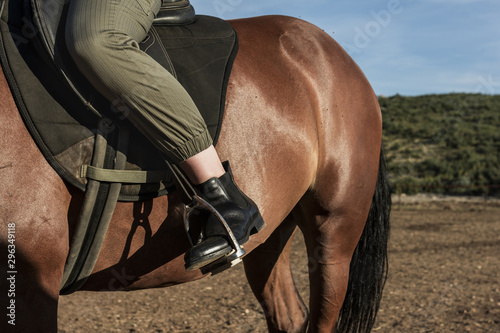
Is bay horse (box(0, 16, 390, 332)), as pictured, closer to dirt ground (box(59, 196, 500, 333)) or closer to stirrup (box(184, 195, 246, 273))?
stirrup (box(184, 195, 246, 273))

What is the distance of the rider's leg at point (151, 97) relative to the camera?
152cm

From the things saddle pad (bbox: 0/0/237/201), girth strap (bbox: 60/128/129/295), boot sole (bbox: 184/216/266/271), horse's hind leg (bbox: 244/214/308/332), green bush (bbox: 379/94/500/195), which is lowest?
green bush (bbox: 379/94/500/195)

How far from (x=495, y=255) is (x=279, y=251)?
19.9ft

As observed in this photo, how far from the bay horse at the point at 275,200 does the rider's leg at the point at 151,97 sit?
0.15 meters

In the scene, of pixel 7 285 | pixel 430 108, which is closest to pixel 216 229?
pixel 7 285

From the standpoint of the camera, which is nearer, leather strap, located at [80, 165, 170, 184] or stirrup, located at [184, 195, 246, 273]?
leather strap, located at [80, 165, 170, 184]

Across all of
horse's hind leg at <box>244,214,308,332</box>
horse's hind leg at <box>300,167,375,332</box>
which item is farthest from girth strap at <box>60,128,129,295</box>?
horse's hind leg at <box>244,214,308,332</box>

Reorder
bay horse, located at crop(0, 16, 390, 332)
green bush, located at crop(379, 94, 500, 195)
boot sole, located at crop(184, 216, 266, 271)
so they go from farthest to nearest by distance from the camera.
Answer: green bush, located at crop(379, 94, 500, 195), boot sole, located at crop(184, 216, 266, 271), bay horse, located at crop(0, 16, 390, 332)

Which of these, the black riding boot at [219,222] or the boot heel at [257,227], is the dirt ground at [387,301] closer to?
the boot heel at [257,227]

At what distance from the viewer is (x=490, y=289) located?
5445mm

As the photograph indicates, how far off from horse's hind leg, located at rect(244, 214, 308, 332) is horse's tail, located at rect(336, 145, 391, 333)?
0.27m

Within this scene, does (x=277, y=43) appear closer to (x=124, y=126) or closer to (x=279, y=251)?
(x=124, y=126)

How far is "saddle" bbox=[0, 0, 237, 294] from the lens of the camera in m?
1.50

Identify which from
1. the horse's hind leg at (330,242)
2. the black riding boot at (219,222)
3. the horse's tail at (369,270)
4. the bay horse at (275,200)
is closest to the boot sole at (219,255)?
the black riding boot at (219,222)
